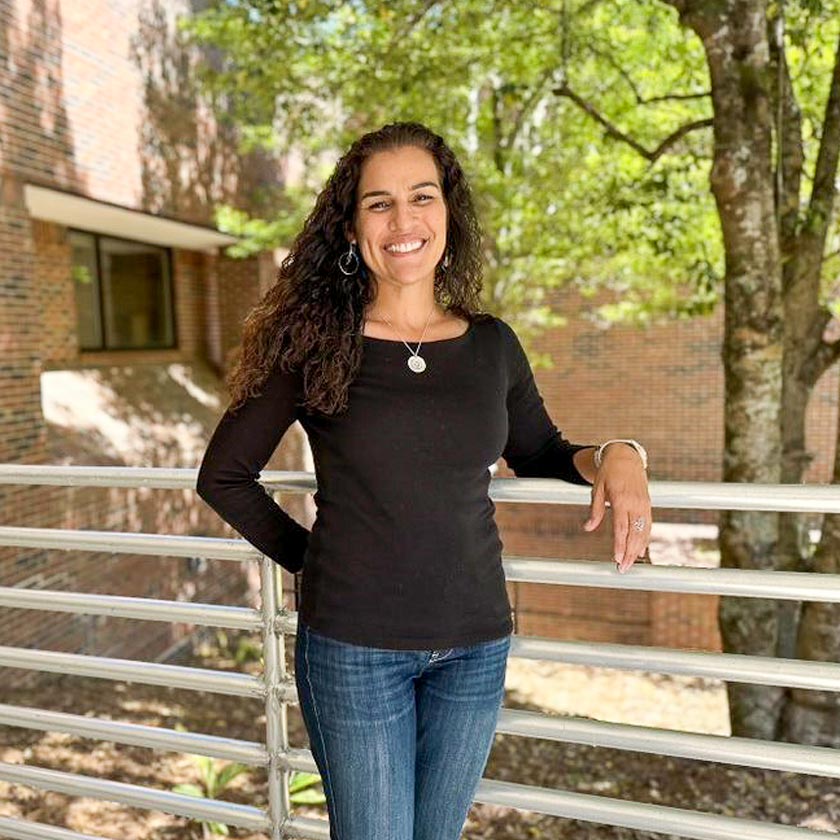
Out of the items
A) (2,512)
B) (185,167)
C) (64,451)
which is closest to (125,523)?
(64,451)

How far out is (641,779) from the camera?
484 cm

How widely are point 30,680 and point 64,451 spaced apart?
2181 mm

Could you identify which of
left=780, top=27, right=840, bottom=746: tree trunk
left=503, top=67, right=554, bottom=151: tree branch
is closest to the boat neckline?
left=780, top=27, right=840, bottom=746: tree trunk

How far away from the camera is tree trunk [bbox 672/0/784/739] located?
4414 mm

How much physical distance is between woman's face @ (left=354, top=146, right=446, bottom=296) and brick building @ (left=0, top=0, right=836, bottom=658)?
4.95 meters

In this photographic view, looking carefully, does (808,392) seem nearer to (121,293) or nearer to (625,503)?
(625,503)

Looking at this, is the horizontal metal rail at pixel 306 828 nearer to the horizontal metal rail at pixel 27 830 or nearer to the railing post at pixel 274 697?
the railing post at pixel 274 697

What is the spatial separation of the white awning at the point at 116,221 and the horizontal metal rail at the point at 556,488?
647 cm

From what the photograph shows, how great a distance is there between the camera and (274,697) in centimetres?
209

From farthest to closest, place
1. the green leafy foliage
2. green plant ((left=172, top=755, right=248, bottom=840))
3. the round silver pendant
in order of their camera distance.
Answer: the green leafy foliage → green plant ((left=172, top=755, right=248, bottom=840)) → the round silver pendant

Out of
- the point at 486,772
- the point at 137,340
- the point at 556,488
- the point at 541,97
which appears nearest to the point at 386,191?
the point at 556,488

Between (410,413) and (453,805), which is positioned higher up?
(410,413)

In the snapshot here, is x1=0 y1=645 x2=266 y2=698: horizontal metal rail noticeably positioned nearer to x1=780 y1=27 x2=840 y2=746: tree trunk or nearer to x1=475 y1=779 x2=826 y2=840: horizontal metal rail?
x1=475 y1=779 x2=826 y2=840: horizontal metal rail

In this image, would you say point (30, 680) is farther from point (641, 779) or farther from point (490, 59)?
point (490, 59)
